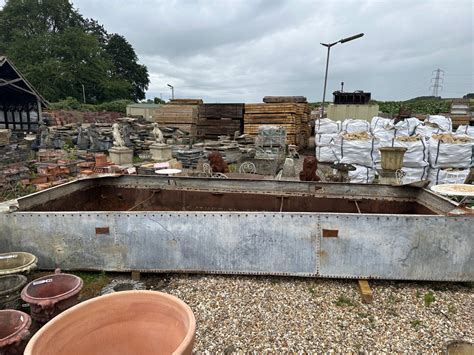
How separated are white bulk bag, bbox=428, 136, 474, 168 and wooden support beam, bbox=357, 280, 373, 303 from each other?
6366mm

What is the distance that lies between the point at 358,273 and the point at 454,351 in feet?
3.20

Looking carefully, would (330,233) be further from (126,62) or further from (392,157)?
(126,62)

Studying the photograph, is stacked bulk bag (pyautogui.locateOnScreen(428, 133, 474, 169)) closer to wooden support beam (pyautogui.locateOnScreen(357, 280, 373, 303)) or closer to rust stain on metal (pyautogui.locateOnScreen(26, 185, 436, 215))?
rust stain on metal (pyautogui.locateOnScreen(26, 185, 436, 215))

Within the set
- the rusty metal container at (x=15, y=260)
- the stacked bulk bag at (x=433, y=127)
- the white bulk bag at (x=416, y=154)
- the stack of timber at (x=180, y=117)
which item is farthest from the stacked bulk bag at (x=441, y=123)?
the rusty metal container at (x=15, y=260)

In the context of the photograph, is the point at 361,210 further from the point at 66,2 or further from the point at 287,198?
the point at 66,2

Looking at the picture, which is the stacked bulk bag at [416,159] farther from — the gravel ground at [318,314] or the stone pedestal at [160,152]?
the stone pedestal at [160,152]

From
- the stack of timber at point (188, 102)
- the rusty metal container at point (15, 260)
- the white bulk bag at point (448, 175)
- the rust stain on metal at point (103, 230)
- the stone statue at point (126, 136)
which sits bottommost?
the rusty metal container at point (15, 260)

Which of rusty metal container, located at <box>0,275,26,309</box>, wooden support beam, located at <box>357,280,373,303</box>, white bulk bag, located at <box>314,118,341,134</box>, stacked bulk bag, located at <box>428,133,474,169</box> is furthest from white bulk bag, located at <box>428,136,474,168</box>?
rusty metal container, located at <box>0,275,26,309</box>

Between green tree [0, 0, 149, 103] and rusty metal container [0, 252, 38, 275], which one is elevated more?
green tree [0, 0, 149, 103]

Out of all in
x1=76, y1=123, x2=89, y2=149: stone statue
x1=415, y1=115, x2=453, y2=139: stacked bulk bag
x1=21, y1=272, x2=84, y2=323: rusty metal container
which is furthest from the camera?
x1=76, y1=123, x2=89, y2=149: stone statue

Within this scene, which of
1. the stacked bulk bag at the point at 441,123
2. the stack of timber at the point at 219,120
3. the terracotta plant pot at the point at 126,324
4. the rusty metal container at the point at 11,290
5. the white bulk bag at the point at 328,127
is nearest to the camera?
the terracotta plant pot at the point at 126,324

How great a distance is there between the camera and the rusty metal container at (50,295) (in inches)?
92.9

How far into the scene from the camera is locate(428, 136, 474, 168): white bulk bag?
7.62 metres

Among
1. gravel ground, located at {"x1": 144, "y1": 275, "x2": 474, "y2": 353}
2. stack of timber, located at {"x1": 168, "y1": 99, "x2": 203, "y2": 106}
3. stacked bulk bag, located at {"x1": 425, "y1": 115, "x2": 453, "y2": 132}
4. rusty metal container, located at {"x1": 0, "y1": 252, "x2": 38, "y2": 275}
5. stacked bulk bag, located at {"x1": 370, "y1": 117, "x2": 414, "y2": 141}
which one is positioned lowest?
gravel ground, located at {"x1": 144, "y1": 275, "x2": 474, "y2": 353}
